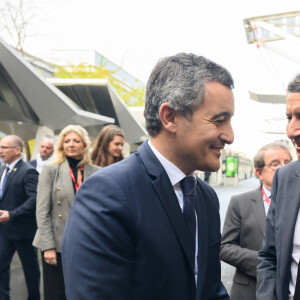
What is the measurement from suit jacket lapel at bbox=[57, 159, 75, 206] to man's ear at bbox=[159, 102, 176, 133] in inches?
110

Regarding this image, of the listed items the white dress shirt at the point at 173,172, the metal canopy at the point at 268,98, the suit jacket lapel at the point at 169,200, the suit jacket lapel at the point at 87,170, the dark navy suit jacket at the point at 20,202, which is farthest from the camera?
the metal canopy at the point at 268,98

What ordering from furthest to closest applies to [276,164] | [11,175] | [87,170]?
1. [11,175]
2. [87,170]
3. [276,164]

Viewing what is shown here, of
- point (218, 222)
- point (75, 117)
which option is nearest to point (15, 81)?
point (75, 117)

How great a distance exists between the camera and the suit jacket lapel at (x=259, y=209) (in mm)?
3231

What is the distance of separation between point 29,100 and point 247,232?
39.7 ft

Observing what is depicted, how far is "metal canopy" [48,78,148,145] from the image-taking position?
18.3m

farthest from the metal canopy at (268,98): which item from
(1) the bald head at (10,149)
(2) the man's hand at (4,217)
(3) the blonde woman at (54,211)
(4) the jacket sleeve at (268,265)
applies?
(4) the jacket sleeve at (268,265)

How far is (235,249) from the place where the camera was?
10.5 ft

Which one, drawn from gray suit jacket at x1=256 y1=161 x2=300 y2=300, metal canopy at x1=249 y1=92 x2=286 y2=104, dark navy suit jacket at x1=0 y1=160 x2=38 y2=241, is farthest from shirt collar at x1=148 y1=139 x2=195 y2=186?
metal canopy at x1=249 y1=92 x2=286 y2=104

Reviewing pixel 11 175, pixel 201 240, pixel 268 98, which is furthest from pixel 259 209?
pixel 268 98

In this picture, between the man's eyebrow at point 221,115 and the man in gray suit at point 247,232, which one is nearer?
the man's eyebrow at point 221,115

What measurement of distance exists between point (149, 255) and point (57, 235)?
293 centimetres

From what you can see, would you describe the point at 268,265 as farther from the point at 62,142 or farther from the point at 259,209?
the point at 62,142

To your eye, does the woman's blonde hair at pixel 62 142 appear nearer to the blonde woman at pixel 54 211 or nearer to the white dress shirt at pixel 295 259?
the blonde woman at pixel 54 211
